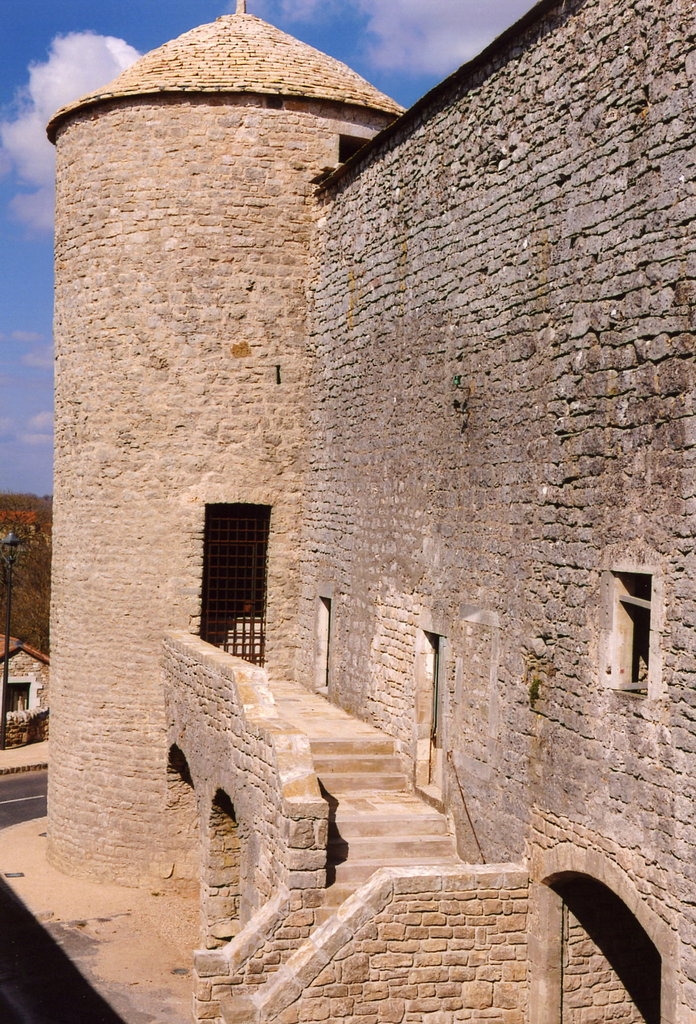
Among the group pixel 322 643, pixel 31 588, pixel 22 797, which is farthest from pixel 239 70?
pixel 31 588

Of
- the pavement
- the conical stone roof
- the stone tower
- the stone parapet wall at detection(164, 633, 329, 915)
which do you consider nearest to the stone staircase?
the stone parapet wall at detection(164, 633, 329, 915)

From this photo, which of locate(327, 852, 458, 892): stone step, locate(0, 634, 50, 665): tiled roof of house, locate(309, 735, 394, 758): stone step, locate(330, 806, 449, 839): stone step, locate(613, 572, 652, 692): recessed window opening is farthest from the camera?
locate(0, 634, 50, 665): tiled roof of house

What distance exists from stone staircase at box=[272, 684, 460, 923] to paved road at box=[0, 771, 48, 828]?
26.7 feet

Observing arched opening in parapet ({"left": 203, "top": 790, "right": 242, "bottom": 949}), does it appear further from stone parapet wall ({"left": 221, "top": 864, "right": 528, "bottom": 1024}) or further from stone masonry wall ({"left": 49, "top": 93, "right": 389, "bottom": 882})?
stone parapet wall ({"left": 221, "top": 864, "right": 528, "bottom": 1024})

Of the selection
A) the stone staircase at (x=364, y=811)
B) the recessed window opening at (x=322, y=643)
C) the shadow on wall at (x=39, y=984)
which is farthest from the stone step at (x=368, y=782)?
the shadow on wall at (x=39, y=984)

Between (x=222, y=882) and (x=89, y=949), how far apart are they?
1.81m

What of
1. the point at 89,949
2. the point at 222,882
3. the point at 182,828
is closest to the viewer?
the point at 222,882

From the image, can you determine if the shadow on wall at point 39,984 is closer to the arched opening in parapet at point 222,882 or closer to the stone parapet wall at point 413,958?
the arched opening in parapet at point 222,882

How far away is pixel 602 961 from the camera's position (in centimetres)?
870

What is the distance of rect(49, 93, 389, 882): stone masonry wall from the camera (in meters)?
13.9

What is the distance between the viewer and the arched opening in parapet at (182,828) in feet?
46.0

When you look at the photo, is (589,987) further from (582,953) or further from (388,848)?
(388,848)

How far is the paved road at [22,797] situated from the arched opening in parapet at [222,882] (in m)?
7.02

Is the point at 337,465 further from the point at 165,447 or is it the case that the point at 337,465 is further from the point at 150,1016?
the point at 150,1016
